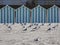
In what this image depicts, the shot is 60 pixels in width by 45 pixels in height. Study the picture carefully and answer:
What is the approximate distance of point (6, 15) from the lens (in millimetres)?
11516

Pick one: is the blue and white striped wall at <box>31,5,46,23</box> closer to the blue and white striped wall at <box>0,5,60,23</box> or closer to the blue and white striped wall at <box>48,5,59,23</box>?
the blue and white striped wall at <box>0,5,60,23</box>

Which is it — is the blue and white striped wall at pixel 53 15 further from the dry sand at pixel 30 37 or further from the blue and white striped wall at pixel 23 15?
the dry sand at pixel 30 37

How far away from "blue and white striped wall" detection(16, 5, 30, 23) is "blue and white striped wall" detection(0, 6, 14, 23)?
0.28 metres

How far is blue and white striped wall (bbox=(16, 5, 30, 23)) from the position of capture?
1134 cm

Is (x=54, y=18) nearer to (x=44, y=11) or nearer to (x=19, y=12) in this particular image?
(x=44, y=11)

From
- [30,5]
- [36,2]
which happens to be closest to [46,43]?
[30,5]

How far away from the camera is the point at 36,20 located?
446 inches

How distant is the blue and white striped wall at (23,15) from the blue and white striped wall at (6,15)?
0.91 ft

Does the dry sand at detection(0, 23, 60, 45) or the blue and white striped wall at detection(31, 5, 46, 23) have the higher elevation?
the blue and white striped wall at detection(31, 5, 46, 23)

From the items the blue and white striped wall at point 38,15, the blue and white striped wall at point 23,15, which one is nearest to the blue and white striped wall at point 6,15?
the blue and white striped wall at point 23,15

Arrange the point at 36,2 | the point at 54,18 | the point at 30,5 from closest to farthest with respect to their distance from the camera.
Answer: the point at 54,18 < the point at 30,5 < the point at 36,2

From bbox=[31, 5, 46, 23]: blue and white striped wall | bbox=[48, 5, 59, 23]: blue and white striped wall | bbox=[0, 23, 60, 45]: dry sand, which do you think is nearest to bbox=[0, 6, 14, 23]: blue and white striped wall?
bbox=[31, 5, 46, 23]: blue and white striped wall

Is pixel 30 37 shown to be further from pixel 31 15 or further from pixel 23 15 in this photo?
pixel 23 15

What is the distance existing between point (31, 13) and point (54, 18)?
1.08 m
